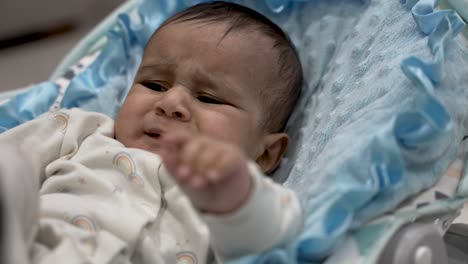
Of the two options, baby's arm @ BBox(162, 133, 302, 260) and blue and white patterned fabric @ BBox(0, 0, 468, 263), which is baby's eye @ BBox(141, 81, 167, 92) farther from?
baby's arm @ BBox(162, 133, 302, 260)

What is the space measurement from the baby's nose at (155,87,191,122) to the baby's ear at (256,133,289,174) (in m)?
0.16

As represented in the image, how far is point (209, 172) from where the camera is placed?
0.65 m

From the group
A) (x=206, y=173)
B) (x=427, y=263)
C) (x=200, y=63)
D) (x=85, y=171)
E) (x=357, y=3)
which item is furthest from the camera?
(x=357, y=3)

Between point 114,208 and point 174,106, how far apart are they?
19cm

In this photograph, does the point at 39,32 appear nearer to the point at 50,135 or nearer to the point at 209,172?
the point at 50,135

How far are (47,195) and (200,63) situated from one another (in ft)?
1.03

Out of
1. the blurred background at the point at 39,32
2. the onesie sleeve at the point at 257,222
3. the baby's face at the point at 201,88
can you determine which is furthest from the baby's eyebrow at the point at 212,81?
the blurred background at the point at 39,32

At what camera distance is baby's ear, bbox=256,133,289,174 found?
1.11 meters

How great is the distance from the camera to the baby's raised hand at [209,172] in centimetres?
65

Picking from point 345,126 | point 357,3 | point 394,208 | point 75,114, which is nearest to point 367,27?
point 357,3

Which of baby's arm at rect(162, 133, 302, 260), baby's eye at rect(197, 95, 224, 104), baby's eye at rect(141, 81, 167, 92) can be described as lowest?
baby's eye at rect(141, 81, 167, 92)

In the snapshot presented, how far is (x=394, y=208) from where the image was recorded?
87 cm

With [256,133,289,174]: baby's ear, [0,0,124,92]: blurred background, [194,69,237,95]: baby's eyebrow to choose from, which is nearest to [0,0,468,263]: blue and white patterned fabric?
[256,133,289,174]: baby's ear

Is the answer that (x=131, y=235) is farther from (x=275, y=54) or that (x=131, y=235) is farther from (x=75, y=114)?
(x=275, y=54)
